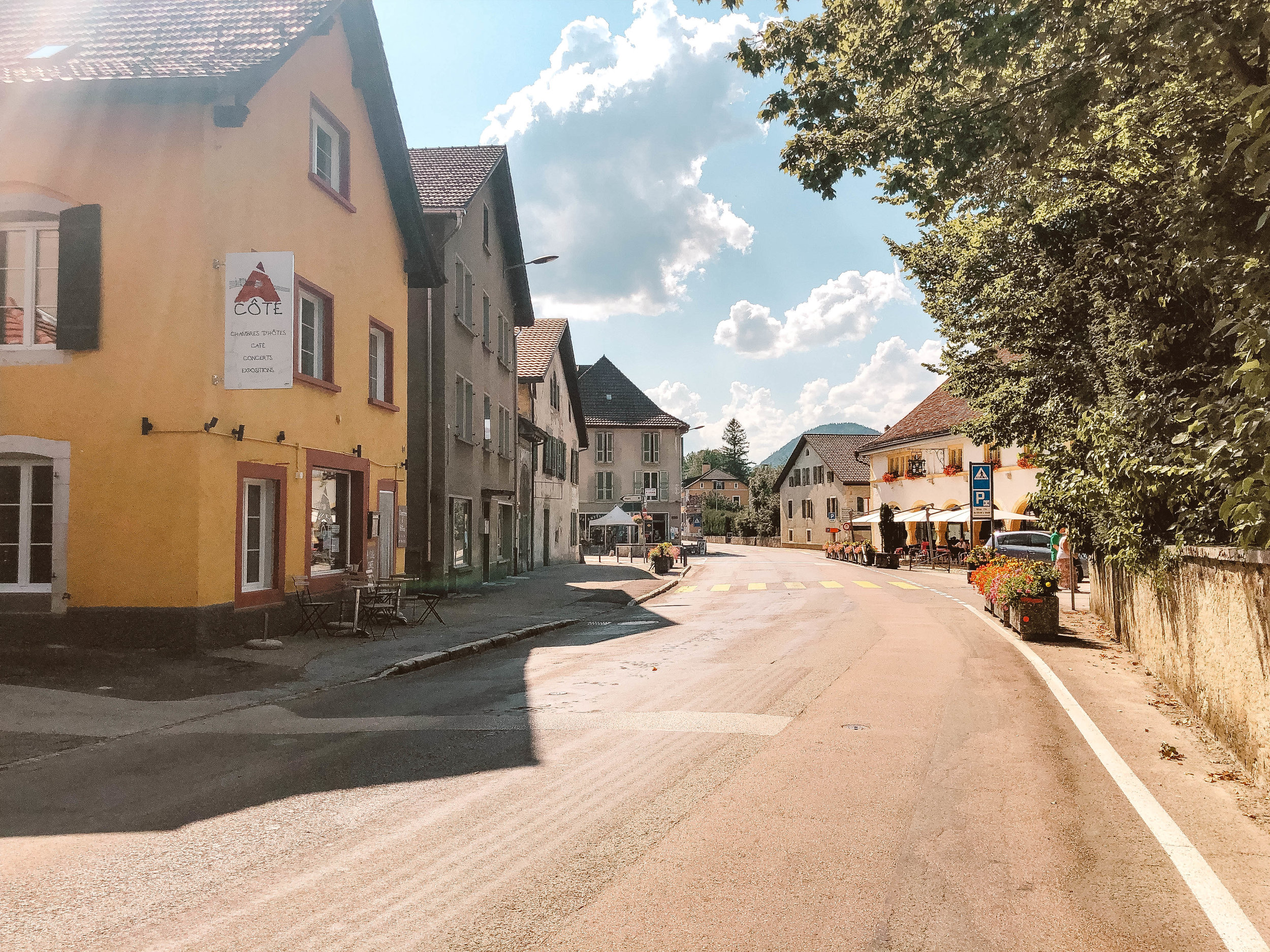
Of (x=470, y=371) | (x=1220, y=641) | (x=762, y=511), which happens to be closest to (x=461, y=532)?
(x=470, y=371)

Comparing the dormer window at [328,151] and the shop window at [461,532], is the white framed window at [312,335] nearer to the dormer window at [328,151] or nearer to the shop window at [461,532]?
the dormer window at [328,151]

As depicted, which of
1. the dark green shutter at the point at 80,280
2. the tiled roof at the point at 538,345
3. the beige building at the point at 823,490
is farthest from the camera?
the beige building at the point at 823,490

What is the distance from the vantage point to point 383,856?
4949 millimetres

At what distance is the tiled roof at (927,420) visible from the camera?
5038 centimetres

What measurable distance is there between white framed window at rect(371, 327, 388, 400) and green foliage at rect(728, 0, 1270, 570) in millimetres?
10890

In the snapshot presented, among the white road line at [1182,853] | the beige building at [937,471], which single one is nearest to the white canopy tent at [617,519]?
the beige building at [937,471]

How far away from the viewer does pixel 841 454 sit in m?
76.5

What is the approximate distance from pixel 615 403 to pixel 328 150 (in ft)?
185

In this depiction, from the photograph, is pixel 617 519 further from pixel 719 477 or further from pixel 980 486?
pixel 719 477

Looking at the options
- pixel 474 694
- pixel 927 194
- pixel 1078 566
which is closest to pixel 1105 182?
pixel 927 194

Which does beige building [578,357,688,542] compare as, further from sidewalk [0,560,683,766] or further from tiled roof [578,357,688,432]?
sidewalk [0,560,683,766]

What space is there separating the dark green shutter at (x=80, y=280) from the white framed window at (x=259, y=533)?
8.90 ft

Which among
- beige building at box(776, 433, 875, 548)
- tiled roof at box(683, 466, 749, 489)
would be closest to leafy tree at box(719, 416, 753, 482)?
tiled roof at box(683, 466, 749, 489)

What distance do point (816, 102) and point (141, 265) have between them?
8.65 m
